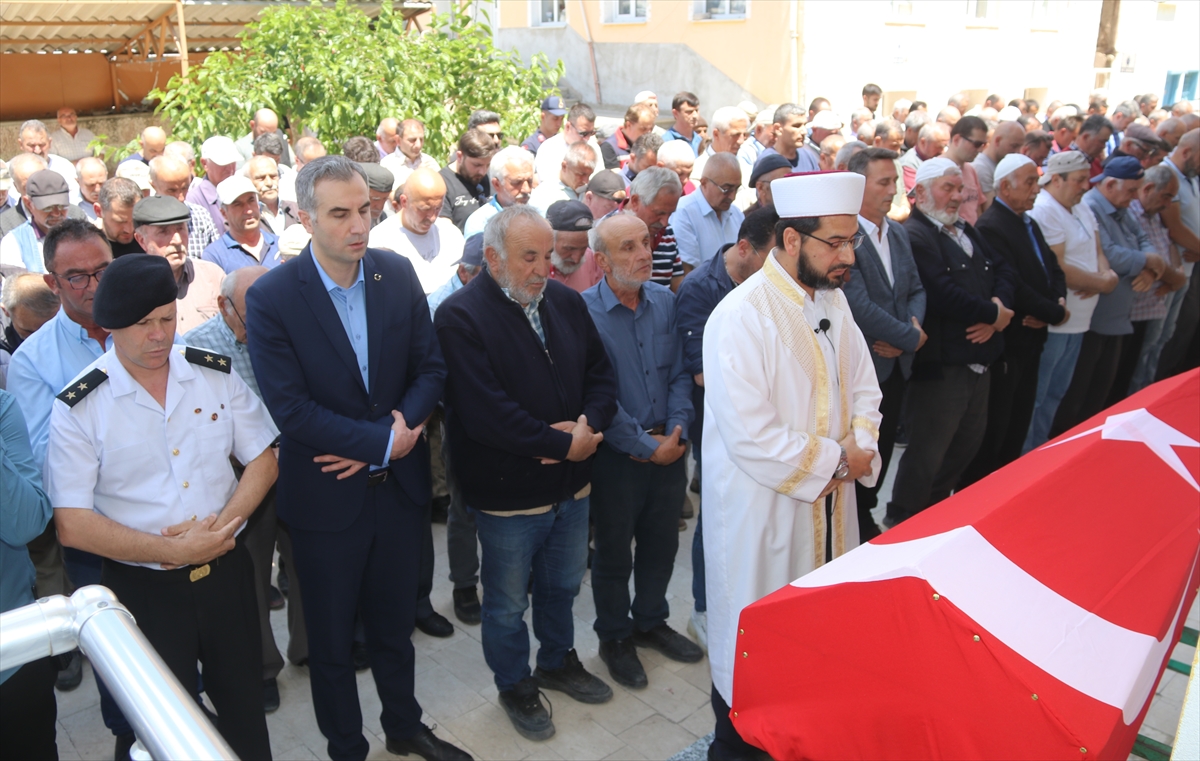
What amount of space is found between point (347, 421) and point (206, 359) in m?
0.48

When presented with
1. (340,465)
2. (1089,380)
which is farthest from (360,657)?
(1089,380)

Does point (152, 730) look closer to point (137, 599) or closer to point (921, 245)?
point (137, 599)

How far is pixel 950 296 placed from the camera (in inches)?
196

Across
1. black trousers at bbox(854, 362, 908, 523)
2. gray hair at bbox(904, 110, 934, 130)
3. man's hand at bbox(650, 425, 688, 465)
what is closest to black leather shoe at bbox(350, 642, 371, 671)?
man's hand at bbox(650, 425, 688, 465)

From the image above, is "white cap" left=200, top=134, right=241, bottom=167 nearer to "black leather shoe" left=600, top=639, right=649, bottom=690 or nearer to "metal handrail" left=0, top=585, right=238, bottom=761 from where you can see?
"black leather shoe" left=600, top=639, right=649, bottom=690

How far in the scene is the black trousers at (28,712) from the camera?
2.50 meters

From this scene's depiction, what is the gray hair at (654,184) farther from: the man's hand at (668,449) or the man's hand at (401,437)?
the man's hand at (401,437)

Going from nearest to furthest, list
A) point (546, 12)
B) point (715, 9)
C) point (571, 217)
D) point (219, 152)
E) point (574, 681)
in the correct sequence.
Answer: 1. point (574, 681)
2. point (571, 217)
3. point (219, 152)
4. point (715, 9)
5. point (546, 12)

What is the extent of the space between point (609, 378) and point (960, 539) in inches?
64.0

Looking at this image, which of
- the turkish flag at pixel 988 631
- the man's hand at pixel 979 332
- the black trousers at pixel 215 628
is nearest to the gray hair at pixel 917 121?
the man's hand at pixel 979 332

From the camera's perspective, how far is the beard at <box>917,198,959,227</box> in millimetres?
5066

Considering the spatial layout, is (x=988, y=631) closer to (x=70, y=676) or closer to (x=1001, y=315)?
(x=1001, y=315)

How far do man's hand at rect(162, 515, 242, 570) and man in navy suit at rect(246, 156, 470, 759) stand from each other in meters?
0.38

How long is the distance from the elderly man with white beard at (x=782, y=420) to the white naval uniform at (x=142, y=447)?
5.41 ft
